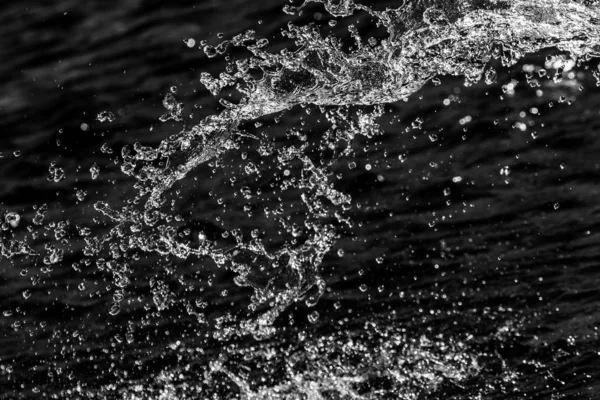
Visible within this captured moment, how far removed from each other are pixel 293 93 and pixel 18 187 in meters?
1.71

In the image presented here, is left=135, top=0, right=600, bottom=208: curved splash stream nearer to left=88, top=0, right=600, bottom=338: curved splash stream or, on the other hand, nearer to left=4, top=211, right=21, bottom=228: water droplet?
left=88, top=0, right=600, bottom=338: curved splash stream

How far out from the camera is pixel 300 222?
448 centimetres

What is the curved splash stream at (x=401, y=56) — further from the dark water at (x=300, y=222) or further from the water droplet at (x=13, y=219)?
the water droplet at (x=13, y=219)

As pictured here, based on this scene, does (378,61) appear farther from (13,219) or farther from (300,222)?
(13,219)

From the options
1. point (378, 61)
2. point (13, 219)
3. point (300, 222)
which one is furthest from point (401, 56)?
point (13, 219)

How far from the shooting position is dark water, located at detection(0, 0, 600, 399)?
11.5 feet

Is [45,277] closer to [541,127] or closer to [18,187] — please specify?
[18,187]

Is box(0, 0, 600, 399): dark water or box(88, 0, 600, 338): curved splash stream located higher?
box(88, 0, 600, 338): curved splash stream

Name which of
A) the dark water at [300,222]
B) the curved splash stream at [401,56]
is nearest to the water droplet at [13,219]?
the dark water at [300,222]

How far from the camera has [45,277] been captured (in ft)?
14.9

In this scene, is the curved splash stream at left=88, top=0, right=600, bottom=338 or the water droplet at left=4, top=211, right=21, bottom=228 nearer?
the curved splash stream at left=88, top=0, right=600, bottom=338

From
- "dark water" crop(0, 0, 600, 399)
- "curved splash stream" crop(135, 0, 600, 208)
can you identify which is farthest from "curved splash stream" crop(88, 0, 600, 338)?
"dark water" crop(0, 0, 600, 399)

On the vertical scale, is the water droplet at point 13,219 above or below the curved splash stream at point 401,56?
below

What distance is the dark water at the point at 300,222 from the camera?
138 inches
